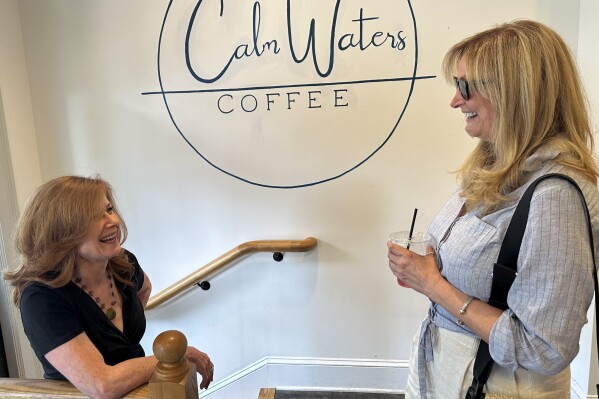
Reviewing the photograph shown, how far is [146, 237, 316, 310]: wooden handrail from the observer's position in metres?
2.29

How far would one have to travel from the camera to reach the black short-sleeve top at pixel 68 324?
1.12m

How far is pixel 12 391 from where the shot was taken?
95 centimetres

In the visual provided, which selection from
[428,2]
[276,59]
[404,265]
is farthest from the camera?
[276,59]

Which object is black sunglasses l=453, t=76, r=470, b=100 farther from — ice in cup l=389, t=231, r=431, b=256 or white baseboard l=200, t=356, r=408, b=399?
white baseboard l=200, t=356, r=408, b=399

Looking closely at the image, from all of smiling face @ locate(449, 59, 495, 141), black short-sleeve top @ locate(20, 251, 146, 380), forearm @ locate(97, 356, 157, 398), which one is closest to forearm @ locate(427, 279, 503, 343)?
smiling face @ locate(449, 59, 495, 141)

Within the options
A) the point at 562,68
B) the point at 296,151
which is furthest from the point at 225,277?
the point at 562,68

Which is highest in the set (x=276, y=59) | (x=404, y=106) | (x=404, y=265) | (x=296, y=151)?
(x=276, y=59)

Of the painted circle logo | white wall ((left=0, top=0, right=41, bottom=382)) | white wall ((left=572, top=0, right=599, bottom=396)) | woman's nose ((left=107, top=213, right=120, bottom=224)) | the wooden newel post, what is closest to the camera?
the wooden newel post

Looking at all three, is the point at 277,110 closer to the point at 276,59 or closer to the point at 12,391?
the point at 276,59

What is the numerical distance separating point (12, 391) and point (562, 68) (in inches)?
56.2

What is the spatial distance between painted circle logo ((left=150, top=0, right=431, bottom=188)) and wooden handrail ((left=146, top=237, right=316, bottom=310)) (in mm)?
316

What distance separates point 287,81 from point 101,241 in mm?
1290

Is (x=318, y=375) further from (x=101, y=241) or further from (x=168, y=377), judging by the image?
(x=168, y=377)

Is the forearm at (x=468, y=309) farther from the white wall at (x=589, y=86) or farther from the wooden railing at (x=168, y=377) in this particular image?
the white wall at (x=589, y=86)
